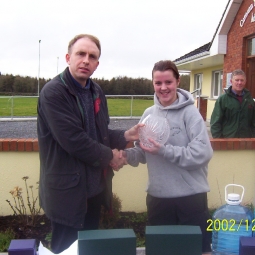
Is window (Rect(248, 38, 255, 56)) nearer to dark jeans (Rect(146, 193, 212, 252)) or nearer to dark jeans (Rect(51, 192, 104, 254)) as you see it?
dark jeans (Rect(146, 193, 212, 252))

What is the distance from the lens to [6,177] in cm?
454

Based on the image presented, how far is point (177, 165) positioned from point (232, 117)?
302cm

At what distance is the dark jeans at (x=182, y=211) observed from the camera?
2.40 meters

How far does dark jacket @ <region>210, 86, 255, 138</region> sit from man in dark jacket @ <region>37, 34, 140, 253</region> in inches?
117

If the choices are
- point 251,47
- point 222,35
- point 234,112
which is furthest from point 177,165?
point 222,35

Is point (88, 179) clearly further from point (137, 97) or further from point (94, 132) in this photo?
point (137, 97)

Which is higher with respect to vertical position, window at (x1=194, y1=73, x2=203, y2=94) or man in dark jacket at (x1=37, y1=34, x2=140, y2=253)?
window at (x1=194, y1=73, x2=203, y2=94)

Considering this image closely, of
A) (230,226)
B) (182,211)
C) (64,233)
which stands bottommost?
(64,233)

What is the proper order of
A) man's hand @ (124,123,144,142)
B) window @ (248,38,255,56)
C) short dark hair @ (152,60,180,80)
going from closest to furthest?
short dark hair @ (152,60,180,80) < man's hand @ (124,123,144,142) < window @ (248,38,255,56)

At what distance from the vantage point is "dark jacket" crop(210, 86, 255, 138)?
16.6 ft

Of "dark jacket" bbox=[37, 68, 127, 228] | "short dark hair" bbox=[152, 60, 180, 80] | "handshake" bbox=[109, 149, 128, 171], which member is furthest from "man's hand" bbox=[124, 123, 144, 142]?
"short dark hair" bbox=[152, 60, 180, 80]

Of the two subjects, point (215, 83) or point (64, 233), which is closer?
point (64, 233)

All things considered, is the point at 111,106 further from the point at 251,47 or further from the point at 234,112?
the point at 234,112

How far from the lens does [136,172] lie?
4.73m
